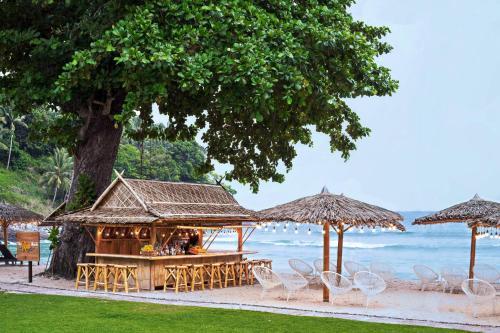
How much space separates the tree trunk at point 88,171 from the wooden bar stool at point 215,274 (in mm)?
3730

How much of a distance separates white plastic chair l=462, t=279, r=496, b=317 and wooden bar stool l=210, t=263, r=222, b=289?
6.57 meters

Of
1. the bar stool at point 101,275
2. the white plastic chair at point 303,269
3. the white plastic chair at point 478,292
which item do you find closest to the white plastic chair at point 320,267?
the white plastic chair at point 303,269

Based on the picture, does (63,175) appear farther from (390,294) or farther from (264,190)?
(264,190)

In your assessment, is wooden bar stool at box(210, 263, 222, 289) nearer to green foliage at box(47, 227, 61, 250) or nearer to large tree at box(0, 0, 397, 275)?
large tree at box(0, 0, 397, 275)

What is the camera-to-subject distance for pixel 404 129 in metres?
126

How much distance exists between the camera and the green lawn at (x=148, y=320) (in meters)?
10.4

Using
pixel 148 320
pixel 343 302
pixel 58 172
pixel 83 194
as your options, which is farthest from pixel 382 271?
pixel 58 172

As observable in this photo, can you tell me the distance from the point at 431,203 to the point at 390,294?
10118cm

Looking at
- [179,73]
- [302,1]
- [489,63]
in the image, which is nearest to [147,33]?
[179,73]

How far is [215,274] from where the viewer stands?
17.6m

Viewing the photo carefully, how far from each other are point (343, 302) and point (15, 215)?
14.7 meters

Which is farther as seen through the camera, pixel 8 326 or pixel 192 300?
pixel 192 300

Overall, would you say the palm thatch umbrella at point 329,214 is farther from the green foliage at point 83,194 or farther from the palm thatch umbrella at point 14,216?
the palm thatch umbrella at point 14,216

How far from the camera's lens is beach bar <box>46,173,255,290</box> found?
16.1m
